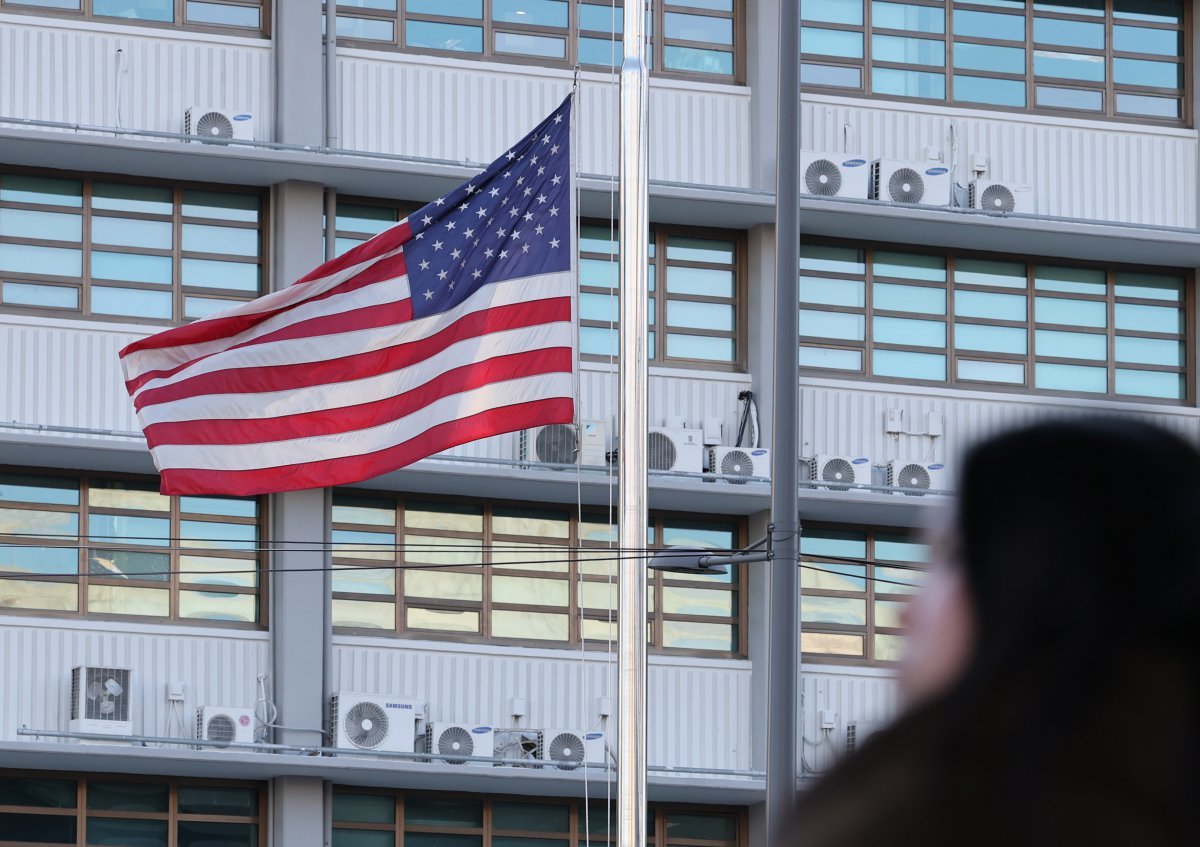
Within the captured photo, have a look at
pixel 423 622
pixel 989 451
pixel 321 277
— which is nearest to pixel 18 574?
pixel 423 622

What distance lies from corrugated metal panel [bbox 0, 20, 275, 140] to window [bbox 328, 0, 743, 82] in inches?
45.7

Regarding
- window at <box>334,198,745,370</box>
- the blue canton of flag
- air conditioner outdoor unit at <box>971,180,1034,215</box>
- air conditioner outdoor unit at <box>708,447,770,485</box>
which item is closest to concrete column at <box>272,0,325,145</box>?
window at <box>334,198,745,370</box>

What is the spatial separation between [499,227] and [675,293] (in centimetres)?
670

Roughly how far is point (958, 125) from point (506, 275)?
344 inches

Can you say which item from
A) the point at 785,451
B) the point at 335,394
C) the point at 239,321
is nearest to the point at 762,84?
the point at 335,394

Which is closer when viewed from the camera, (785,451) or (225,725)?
(785,451)

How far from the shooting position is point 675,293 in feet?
70.3

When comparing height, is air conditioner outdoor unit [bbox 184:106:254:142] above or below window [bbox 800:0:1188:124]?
below

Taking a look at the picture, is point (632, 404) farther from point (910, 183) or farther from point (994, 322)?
point (994, 322)

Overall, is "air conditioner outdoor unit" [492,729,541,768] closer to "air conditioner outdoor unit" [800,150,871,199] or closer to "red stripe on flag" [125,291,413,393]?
"air conditioner outdoor unit" [800,150,871,199]

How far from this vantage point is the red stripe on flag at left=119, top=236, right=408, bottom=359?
14688 mm

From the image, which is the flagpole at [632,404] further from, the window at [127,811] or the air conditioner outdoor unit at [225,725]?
the window at [127,811]

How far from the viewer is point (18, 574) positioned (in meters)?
19.5

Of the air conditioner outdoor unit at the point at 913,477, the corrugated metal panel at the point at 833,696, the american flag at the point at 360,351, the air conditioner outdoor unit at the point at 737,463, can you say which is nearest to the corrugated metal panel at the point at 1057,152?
the air conditioner outdoor unit at the point at 913,477
